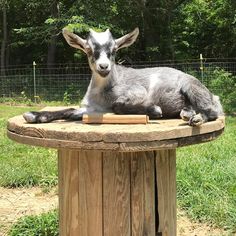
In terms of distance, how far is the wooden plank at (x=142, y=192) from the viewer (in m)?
2.67

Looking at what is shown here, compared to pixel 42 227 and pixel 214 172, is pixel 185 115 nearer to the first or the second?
pixel 42 227

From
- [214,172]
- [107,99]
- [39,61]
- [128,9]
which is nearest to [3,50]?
[39,61]

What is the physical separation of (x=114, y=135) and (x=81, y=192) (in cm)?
57

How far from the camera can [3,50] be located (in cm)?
1975

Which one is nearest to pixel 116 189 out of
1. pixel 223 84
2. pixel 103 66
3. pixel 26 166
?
pixel 103 66

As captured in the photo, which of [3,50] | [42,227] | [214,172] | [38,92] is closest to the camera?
[42,227]

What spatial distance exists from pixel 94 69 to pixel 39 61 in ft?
62.3

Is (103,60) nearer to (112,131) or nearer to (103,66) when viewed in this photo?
(103,66)

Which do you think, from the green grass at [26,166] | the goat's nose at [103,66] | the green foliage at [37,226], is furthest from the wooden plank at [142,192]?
the green grass at [26,166]

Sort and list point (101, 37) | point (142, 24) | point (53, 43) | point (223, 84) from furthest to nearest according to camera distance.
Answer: point (53, 43)
point (142, 24)
point (223, 84)
point (101, 37)

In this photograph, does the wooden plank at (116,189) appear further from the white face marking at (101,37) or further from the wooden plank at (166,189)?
the white face marking at (101,37)

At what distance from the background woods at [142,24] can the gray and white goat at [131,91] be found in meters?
11.7

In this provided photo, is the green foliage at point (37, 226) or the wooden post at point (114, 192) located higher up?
the wooden post at point (114, 192)

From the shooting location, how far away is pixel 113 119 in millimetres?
2652
